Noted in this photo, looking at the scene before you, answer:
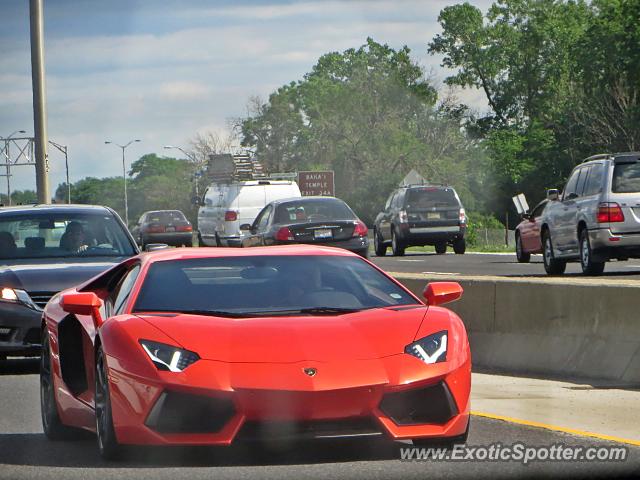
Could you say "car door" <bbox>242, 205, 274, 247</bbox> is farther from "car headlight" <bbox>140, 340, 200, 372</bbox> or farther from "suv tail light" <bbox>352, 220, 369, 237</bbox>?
"car headlight" <bbox>140, 340, 200, 372</bbox>

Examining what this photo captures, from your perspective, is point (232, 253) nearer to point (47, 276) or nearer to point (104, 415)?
point (104, 415)

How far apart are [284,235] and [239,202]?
11628 millimetres

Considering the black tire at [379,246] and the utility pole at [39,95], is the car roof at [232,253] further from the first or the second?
the black tire at [379,246]

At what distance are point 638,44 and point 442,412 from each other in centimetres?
6140

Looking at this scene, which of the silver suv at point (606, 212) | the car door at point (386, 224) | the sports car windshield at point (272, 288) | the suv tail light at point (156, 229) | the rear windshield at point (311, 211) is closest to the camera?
the sports car windshield at point (272, 288)

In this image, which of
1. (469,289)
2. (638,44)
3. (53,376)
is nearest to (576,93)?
(638,44)

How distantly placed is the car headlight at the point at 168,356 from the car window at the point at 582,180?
15625mm

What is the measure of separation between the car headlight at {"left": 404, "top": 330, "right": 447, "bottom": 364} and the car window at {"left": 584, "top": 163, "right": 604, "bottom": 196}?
1433 centimetres

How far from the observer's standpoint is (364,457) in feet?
25.7

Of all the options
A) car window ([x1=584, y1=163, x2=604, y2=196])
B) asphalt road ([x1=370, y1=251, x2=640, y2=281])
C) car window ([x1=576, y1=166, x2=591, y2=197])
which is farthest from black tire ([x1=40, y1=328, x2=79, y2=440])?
car window ([x1=576, y1=166, x2=591, y2=197])

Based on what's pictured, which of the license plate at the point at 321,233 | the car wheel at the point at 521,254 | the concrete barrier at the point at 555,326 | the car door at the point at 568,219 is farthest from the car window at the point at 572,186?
the concrete barrier at the point at 555,326

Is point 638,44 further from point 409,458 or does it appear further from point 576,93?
point 409,458

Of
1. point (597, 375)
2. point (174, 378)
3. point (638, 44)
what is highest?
point (638, 44)

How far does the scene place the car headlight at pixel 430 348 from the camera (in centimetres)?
725
